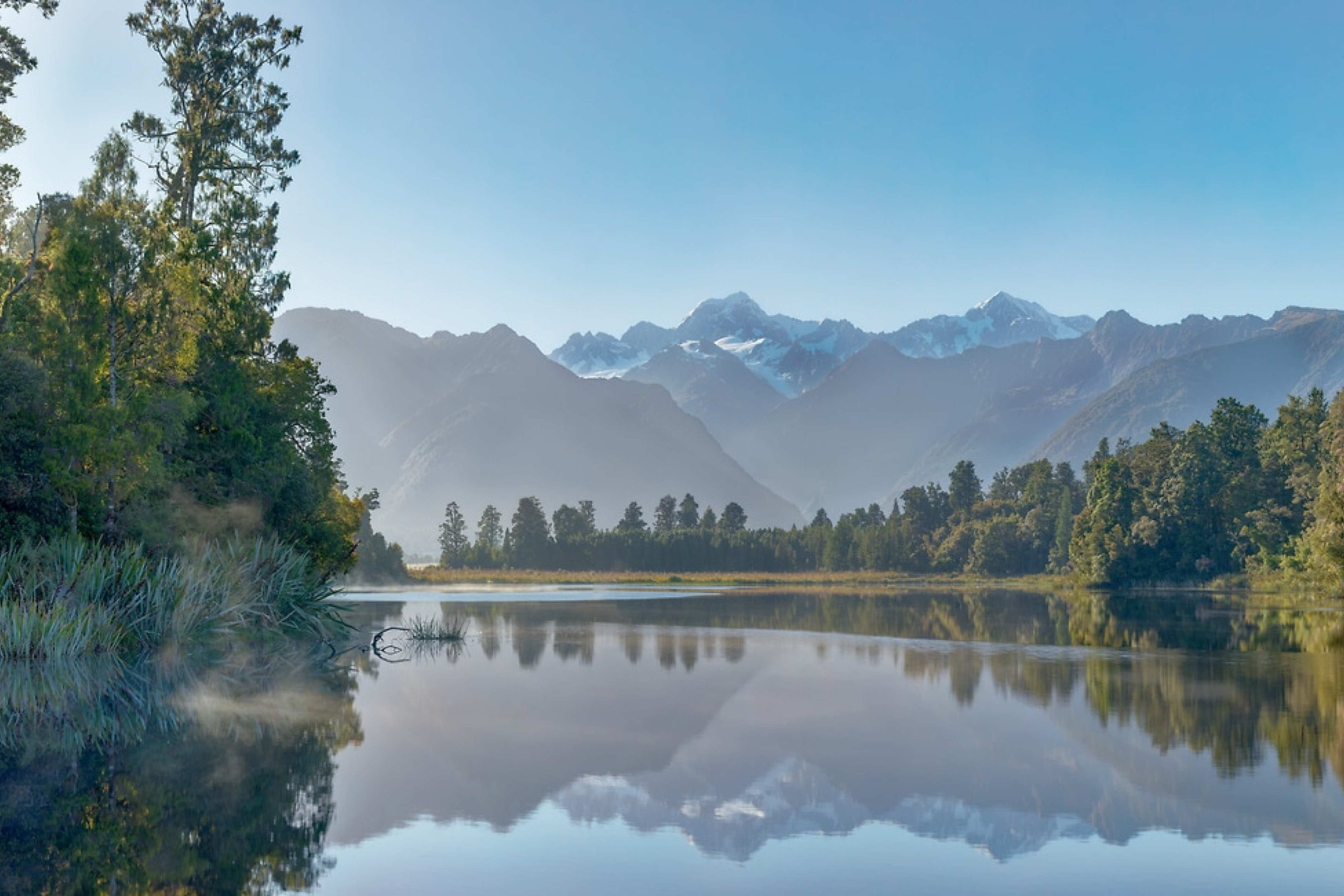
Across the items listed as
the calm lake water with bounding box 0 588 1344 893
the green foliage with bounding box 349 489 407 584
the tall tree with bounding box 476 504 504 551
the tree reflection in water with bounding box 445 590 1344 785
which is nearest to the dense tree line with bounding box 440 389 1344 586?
the tall tree with bounding box 476 504 504 551

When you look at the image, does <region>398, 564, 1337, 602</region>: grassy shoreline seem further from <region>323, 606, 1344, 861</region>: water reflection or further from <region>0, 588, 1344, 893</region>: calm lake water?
<region>0, 588, 1344, 893</region>: calm lake water

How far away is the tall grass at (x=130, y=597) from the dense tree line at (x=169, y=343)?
2.12m

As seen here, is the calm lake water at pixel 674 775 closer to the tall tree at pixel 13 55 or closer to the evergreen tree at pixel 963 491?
the tall tree at pixel 13 55

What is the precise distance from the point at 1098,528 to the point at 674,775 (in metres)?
110

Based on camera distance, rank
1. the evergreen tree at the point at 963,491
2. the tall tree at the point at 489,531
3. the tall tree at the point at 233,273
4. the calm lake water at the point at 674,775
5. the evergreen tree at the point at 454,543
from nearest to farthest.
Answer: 1. the calm lake water at the point at 674,775
2. the tall tree at the point at 233,273
3. the evergreen tree at the point at 454,543
4. the tall tree at the point at 489,531
5. the evergreen tree at the point at 963,491

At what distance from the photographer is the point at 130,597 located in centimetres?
3059

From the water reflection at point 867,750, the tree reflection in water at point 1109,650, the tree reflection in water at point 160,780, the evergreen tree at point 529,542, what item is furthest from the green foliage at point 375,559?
the tree reflection in water at point 160,780

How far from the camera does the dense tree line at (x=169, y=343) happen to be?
32.1 meters

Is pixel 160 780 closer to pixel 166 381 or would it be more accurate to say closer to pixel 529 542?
pixel 166 381

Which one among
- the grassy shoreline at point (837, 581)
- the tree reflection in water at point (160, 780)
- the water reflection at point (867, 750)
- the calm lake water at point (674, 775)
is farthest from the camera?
the grassy shoreline at point (837, 581)

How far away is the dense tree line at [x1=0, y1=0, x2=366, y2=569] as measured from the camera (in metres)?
32.1

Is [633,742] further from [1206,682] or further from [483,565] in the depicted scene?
[483,565]

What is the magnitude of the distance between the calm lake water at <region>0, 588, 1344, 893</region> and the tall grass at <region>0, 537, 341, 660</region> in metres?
1.02

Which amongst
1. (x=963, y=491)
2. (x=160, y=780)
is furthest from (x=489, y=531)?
(x=160, y=780)
